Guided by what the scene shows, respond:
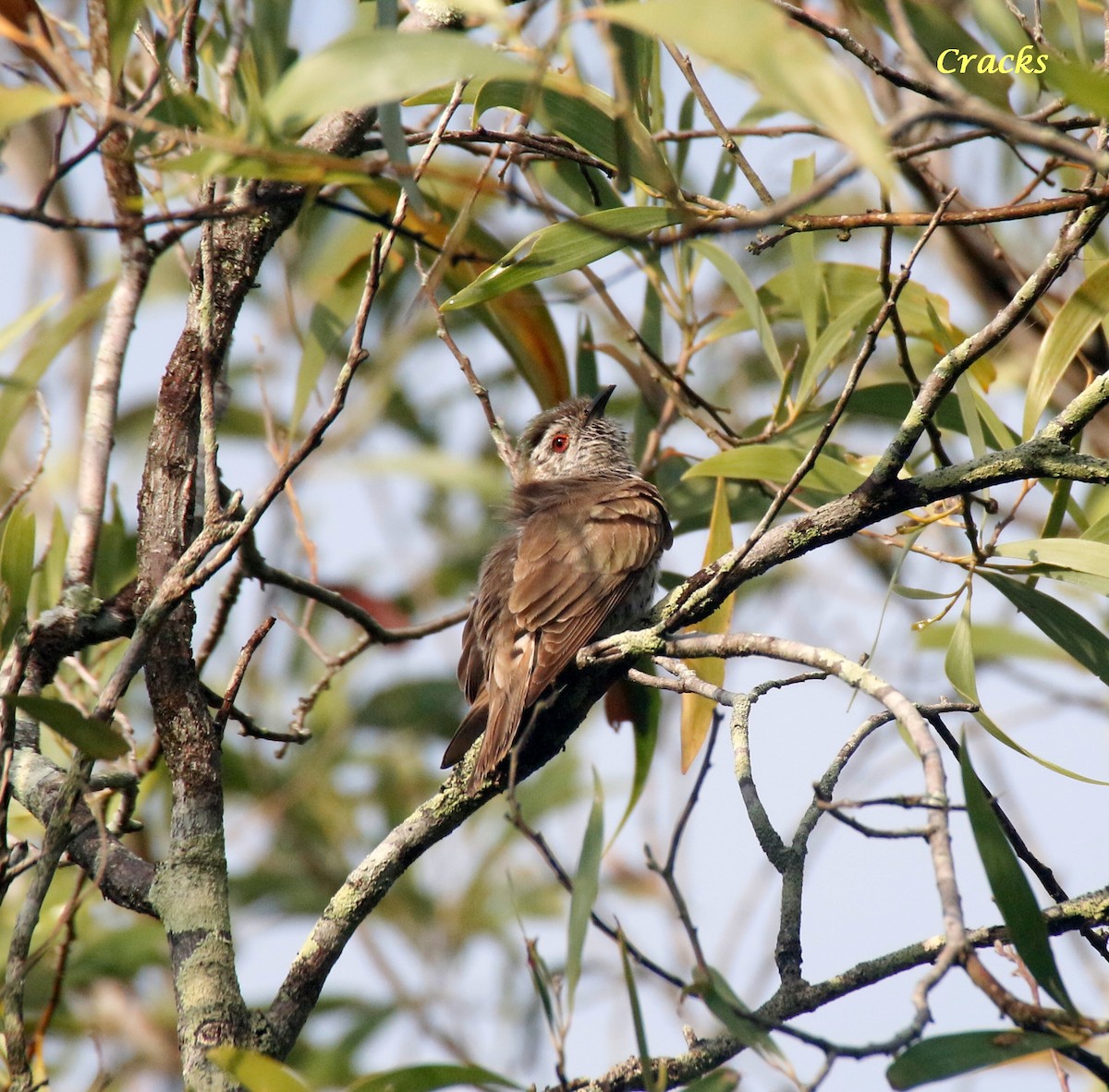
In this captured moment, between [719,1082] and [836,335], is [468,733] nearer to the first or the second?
[836,335]

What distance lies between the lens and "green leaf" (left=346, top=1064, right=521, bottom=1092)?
2.29 meters

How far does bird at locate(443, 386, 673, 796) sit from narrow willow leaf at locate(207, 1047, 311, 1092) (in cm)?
132

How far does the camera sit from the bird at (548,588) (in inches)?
159

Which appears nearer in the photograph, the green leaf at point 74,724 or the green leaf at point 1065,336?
the green leaf at point 74,724

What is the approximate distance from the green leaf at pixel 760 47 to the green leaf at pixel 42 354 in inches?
73.1

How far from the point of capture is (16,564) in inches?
125

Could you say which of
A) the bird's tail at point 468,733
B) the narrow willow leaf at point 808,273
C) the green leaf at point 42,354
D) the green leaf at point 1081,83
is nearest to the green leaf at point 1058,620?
the narrow willow leaf at point 808,273

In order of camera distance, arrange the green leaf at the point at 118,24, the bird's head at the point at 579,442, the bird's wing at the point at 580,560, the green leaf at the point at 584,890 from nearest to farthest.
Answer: the green leaf at the point at 118,24 → the green leaf at the point at 584,890 → the bird's wing at the point at 580,560 → the bird's head at the point at 579,442

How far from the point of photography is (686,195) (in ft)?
11.0

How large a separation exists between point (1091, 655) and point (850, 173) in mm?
2124

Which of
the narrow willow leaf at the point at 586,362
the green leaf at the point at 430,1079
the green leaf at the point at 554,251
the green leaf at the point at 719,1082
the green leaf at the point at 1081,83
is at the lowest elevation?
the green leaf at the point at 719,1082

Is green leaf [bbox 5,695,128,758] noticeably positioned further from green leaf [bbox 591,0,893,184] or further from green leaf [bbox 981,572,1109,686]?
green leaf [bbox 981,572,1109,686]

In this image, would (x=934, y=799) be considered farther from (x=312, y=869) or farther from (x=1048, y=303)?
(x=312, y=869)

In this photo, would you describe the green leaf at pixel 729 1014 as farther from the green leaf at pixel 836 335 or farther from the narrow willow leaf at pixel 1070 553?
the green leaf at pixel 836 335
